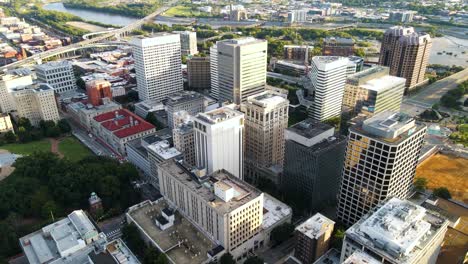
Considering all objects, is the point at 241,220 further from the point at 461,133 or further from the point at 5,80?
the point at 5,80

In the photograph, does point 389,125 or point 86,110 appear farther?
point 86,110

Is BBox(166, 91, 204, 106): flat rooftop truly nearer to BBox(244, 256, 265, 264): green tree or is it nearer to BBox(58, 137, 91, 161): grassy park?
BBox(58, 137, 91, 161): grassy park

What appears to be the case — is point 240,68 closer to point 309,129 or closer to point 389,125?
point 309,129

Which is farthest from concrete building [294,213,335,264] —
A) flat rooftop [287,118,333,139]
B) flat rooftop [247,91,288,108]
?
flat rooftop [247,91,288,108]

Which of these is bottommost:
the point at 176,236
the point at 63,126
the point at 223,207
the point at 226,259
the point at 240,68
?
the point at 226,259

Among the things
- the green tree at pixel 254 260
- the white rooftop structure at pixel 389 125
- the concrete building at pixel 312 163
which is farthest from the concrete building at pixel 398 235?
the concrete building at pixel 312 163

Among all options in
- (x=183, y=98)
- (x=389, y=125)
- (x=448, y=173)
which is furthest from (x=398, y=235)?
(x=183, y=98)
